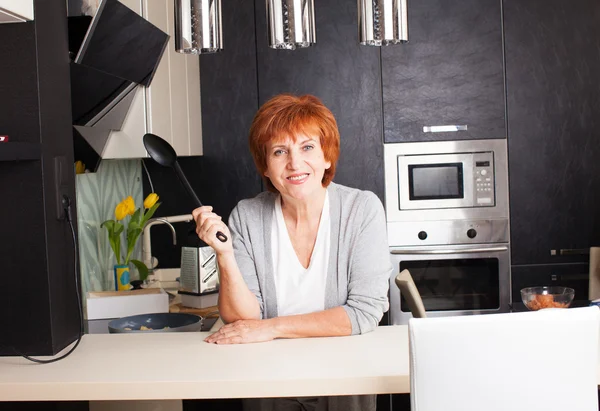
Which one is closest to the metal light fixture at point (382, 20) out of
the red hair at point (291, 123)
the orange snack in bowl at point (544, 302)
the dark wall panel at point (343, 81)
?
the red hair at point (291, 123)

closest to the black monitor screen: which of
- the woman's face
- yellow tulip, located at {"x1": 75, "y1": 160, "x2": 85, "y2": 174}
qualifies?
yellow tulip, located at {"x1": 75, "y1": 160, "x2": 85, "y2": 174}

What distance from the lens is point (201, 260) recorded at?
9.64 ft

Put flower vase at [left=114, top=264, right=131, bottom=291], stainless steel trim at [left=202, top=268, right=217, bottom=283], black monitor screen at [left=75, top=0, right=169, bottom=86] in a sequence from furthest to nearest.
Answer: flower vase at [left=114, top=264, right=131, bottom=291] < stainless steel trim at [left=202, top=268, right=217, bottom=283] < black monitor screen at [left=75, top=0, right=169, bottom=86]

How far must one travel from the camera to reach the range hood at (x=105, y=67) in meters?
2.18

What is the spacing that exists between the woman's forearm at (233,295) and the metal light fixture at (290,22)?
1.96 ft

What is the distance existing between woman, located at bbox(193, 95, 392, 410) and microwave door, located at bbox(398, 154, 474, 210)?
1.66m

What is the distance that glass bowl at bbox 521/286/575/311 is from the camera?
94.9 inches

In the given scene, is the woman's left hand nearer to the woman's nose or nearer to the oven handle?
the woman's nose

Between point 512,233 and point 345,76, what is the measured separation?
42.7 inches

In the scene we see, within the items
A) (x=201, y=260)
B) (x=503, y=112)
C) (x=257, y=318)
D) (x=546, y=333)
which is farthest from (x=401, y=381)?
(x=503, y=112)

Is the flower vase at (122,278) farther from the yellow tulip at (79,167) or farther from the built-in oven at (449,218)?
the built-in oven at (449,218)

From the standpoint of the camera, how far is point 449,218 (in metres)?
3.64

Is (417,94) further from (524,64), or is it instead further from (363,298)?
(363,298)

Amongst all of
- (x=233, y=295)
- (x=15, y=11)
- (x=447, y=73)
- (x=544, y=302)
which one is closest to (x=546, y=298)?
(x=544, y=302)
